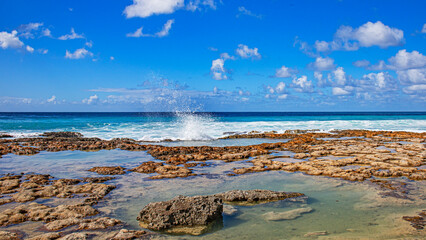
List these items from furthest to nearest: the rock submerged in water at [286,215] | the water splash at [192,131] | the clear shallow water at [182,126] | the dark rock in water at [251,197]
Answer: the clear shallow water at [182,126], the water splash at [192,131], the dark rock in water at [251,197], the rock submerged in water at [286,215]

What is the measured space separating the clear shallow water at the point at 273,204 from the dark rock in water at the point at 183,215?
262mm

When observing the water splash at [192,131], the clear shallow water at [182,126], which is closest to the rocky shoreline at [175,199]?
the water splash at [192,131]

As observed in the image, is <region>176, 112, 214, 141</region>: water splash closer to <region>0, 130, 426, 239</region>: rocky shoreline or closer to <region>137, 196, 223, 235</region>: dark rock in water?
<region>0, 130, 426, 239</region>: rocky shoreline

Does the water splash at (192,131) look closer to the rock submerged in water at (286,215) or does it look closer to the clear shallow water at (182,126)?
the clear shallow water at (182,126)

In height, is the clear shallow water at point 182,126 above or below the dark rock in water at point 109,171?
above

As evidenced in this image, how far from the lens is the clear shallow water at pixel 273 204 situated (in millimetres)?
5562

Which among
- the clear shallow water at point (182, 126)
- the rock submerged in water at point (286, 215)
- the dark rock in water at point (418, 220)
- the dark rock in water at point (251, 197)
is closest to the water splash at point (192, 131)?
the clear shallow water at point (182, 126)

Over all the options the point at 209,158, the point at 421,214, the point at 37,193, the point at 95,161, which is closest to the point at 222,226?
the point at 421,214

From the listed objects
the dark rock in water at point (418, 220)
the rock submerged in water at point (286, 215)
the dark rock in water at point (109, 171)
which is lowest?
the dark rock in water at point (109, 171)

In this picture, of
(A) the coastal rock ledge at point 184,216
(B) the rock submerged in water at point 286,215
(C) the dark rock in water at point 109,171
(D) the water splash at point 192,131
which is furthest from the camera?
(D) the water splash at point 192,131

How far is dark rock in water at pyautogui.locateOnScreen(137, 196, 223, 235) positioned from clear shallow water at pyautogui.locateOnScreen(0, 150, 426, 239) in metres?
0.26

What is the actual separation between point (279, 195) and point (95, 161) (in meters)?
9.65

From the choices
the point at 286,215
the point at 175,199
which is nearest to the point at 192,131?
the point at 175,199

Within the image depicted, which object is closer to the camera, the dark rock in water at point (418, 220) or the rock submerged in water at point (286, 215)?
the dark rock in water at point (418, 220)
